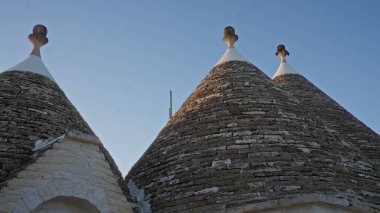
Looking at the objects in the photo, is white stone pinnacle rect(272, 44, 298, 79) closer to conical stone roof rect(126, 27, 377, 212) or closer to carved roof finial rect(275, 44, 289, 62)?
carved roof finial rect(275, 44, 289, 62)

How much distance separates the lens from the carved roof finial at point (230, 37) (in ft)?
38.1

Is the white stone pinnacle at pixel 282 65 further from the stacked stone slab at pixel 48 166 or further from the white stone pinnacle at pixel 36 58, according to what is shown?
the stacked stone slab at pixel 48 166

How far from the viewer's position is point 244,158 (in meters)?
7.29

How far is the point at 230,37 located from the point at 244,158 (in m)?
4.94

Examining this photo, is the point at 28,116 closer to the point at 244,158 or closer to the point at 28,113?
the point at 28,113

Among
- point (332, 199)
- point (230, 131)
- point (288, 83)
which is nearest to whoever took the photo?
point (332, 199)

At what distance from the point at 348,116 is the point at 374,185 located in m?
4.72

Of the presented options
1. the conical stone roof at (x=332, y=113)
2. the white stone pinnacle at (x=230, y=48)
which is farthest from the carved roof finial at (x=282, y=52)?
the white stone pinnacle at (x=230, y=48)

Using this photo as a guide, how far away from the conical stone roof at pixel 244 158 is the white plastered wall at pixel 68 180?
0.93 meters

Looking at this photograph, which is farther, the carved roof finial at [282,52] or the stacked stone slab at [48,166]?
the carved roof finial at [282,52]

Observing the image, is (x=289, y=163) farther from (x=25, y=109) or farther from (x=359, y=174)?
(x=25, y=109)

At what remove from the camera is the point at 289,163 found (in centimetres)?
716

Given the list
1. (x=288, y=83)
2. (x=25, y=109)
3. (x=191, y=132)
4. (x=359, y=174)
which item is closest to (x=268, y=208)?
(x=359, y=174)

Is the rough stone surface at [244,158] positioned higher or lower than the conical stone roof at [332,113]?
lower
